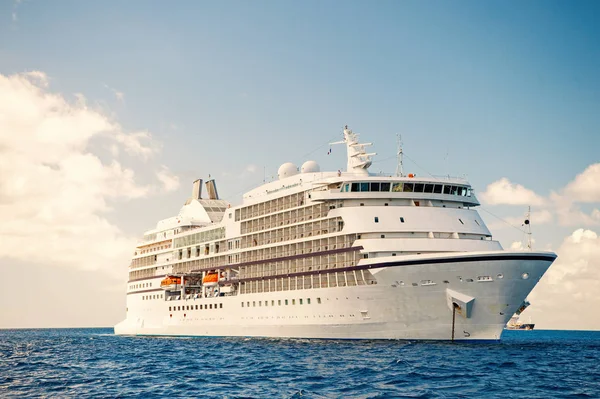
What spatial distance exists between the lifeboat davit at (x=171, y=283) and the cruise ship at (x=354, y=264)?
86 centimetres

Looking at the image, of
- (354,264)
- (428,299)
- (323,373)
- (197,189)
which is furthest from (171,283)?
(323,373)

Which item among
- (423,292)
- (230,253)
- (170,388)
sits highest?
(230,253)

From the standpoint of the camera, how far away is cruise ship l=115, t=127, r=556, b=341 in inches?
1554

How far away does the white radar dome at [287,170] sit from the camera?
193 feet

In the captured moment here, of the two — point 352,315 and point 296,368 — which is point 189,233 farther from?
point 296,368

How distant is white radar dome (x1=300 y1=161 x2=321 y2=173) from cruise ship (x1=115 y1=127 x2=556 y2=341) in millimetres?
112

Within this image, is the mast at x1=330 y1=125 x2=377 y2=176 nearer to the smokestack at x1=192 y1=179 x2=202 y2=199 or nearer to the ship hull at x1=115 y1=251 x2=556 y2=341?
the ship hull at x1=115 y1=251 x2=556 y2=341

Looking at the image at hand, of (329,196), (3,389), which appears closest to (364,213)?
(329,196)

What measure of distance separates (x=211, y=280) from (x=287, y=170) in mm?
12961

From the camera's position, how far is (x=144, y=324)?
71.1 metres

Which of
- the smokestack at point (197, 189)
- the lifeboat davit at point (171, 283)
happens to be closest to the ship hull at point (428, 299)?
the lifeboat davit at point (171, 283)

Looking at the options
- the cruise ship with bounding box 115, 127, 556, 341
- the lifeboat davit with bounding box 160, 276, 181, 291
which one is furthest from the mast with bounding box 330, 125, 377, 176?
the lifeboat davit with bounding box 160, 276, 181, 291

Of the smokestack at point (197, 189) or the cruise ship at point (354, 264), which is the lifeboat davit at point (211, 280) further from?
the smokestack at point (197, 189)

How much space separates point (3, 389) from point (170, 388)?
23.3 ft
